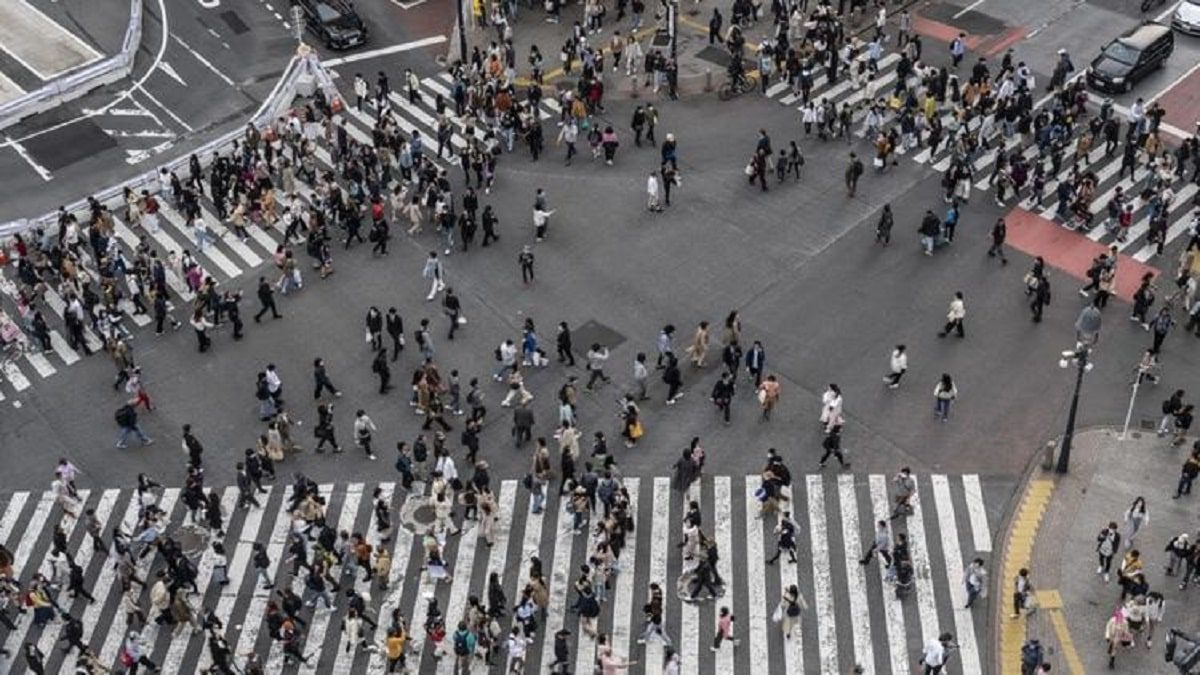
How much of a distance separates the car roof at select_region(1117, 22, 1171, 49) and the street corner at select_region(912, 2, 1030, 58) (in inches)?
168

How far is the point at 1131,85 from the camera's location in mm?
52625

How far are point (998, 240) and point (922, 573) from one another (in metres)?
13.6

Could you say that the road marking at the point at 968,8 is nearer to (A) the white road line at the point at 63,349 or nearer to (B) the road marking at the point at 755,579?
(B) the road marking at the point at 755,579

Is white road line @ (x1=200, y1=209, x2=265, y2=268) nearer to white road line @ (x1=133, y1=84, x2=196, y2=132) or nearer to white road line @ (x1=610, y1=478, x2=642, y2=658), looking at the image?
white road line @ (x1=133, y1=84, x2=196, y2=132)

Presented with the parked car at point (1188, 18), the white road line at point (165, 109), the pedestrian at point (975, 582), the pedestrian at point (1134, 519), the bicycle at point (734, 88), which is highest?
the parked car at point (1188, 18)

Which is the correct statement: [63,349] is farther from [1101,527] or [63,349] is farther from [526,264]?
[1101,527]

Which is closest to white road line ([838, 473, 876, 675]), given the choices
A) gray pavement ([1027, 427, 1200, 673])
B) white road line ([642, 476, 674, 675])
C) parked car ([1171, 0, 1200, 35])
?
gray pavement ([1027, 427, 1200, 673])

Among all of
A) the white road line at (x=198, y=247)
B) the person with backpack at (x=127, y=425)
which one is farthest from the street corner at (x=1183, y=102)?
the person with backpack at (x=127, y=425)

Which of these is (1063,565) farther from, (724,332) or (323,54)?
(323,54)

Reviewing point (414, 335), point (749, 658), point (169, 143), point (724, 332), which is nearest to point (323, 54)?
point (169, 143)

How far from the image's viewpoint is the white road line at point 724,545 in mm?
32375

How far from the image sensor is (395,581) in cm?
3484

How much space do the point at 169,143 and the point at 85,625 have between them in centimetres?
2375

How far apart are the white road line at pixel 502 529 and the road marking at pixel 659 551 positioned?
345 centimetres
